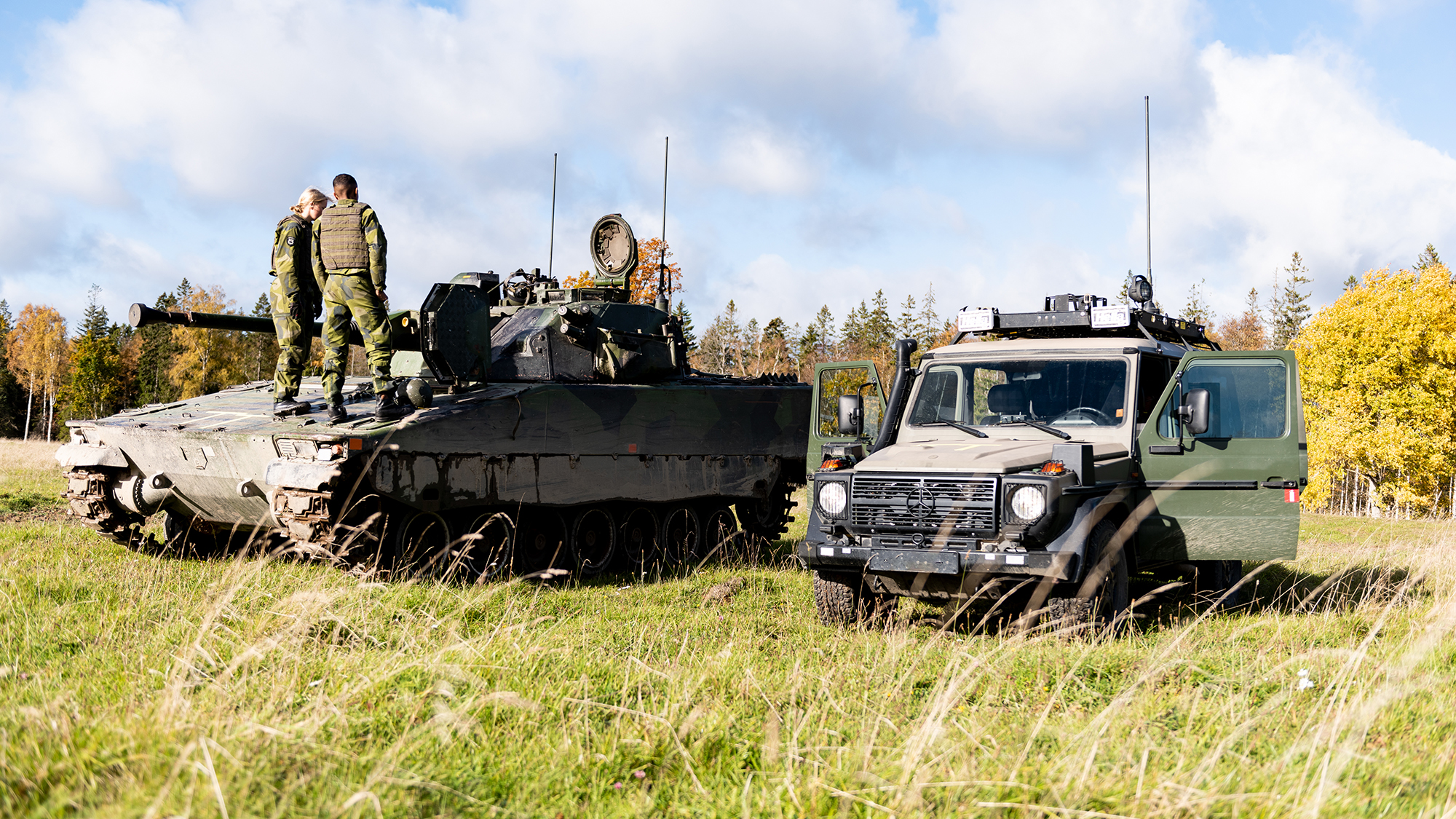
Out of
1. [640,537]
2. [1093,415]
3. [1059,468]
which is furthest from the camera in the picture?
[640,537]

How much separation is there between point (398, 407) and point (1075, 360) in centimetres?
502

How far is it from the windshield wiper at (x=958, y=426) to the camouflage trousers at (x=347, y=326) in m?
4.19

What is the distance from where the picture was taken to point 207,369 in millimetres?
51344

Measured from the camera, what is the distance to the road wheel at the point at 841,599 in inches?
278

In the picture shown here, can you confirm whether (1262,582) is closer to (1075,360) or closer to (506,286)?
(1075,360)

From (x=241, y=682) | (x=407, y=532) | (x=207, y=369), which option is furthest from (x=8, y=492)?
(x=207, y=369)

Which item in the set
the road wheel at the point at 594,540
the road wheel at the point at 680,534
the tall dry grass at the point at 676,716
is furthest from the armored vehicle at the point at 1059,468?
the road wheel at the point at 680,534

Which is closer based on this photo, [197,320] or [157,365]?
[197,320]

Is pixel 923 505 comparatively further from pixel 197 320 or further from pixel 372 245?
pixel 197 320

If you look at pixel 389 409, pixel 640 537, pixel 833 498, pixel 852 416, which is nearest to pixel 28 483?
pixel 640 537

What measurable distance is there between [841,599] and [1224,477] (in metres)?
2.57

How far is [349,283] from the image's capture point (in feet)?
28.1

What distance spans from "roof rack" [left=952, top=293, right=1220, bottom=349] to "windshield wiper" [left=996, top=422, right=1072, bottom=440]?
1021 mm

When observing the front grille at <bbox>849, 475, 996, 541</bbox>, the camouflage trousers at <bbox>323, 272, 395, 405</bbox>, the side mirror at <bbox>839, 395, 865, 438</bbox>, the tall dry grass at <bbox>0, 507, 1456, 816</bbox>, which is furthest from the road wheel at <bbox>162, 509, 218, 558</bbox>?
the front grille at <bbox>849, 475, 996, 541</bbox>
